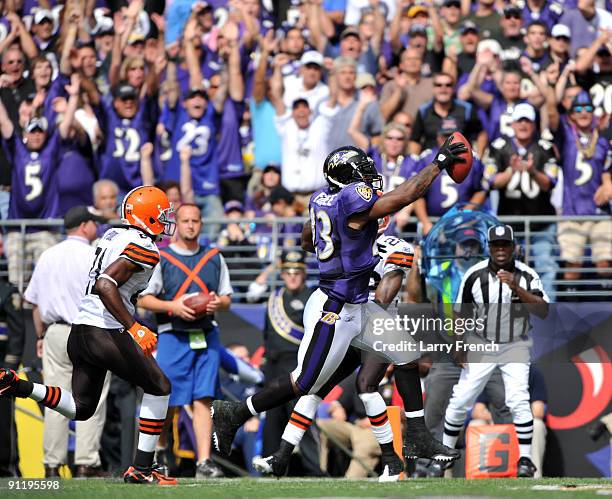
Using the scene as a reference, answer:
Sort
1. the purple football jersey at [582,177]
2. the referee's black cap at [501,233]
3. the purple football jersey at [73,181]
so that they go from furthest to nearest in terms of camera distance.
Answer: the purple football jersey at [73,181] < the purple football jersey at [582,177] < the referee's black cap at [501,233]

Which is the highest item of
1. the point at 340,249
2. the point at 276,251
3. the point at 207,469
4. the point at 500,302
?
the point at 340,249

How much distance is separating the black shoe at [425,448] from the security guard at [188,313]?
2.26 meters

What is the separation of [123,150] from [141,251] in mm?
5757

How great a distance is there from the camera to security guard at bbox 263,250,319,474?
39.0 feet

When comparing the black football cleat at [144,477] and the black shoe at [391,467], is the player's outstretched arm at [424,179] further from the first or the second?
the black football cleat at [144,477]

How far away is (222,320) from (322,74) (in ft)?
11.4

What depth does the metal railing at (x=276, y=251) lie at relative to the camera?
12422 millimetres

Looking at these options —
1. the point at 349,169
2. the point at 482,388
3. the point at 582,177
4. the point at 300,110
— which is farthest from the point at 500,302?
the point at 300,110

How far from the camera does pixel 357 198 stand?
27.1 feet

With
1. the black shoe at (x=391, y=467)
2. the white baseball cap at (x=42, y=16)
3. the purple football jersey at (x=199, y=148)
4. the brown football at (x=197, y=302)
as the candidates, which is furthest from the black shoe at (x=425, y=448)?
the white baseball cap at (x=42, y=16)

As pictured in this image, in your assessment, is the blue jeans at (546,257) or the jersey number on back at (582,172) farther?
the jersey number on back at (582,172)

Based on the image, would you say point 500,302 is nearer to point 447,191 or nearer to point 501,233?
point 501,233

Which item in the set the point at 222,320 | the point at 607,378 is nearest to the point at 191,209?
the point at 222,320

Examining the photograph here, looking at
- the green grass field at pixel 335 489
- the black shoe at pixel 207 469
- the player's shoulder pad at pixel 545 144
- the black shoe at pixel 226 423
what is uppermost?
the player's shoulder pad at pixel 545 144
